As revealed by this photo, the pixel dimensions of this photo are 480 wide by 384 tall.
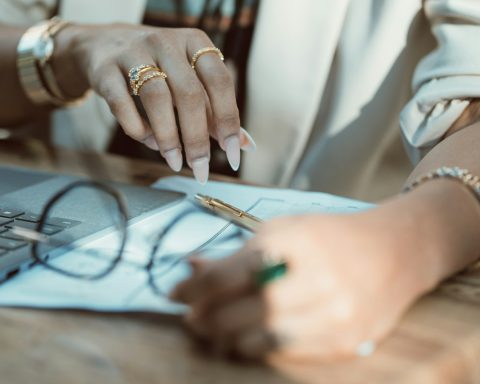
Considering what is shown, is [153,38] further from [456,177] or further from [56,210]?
[456,177]

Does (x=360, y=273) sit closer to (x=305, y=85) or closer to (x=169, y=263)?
(x=169, y=263)

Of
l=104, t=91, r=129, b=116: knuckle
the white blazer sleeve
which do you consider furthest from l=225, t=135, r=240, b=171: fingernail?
the white blazer sleeve

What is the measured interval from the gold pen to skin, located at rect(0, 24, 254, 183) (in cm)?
4

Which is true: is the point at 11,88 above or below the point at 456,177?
below

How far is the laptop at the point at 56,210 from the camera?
56 centimetres

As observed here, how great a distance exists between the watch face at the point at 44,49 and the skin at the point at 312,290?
573 mm

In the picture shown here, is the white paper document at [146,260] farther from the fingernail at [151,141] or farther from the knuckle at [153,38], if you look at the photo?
the knuckle at [153,38]

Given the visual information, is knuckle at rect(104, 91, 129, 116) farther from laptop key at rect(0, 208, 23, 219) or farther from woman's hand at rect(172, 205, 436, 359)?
woman's hand at rect(172, 205, 436, 359)

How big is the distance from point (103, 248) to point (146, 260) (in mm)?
46

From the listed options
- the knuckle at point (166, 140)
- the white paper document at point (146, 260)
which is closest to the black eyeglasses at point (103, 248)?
the white paper document at point (146, 260)

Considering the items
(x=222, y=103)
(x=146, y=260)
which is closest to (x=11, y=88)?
(x=222, y=103)

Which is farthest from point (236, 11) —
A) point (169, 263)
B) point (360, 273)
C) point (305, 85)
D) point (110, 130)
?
point (360, 273)

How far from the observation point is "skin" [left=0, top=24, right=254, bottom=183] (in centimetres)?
72

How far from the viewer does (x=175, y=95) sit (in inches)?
28.8
